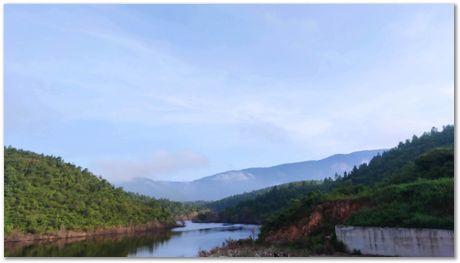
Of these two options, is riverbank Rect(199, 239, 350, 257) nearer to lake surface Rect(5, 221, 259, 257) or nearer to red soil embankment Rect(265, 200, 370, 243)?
red soil embankment Rect(265, 200, 370, 243)

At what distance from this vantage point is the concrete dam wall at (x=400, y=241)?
812 centimetres

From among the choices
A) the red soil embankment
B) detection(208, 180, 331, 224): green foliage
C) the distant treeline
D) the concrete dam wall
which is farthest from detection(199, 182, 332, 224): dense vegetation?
the concrete dam wall

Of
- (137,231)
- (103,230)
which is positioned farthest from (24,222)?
(137,231)

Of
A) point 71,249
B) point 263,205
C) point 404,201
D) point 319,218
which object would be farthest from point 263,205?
point 404,201

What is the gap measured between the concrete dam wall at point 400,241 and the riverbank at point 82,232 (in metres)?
13.6

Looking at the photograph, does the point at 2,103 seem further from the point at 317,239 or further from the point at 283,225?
the point at 283,225

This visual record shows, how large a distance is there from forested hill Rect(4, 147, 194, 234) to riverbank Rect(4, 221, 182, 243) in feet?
0.76

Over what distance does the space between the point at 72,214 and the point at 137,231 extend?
6367 millimetres

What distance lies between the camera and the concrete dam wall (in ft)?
26.7

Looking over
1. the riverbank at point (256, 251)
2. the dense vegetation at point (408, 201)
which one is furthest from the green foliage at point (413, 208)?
→ the riverbank at point (256, 251)

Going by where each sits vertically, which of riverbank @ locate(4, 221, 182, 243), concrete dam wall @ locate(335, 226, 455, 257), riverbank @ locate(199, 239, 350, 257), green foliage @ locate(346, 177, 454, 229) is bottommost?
riverbank @ locate(4, 221, 182, 243)

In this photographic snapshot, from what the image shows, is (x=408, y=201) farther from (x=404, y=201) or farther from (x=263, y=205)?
(x=263, y=205)

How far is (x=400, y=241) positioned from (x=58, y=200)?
22490mm

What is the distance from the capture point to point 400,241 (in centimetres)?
884
